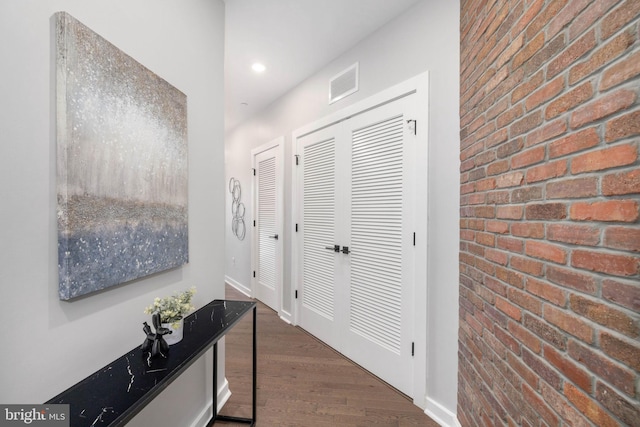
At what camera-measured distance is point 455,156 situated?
165 centimetres

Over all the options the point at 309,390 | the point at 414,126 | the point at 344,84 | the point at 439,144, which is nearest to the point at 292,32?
the point at 344,84

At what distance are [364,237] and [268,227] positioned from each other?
5.67ft

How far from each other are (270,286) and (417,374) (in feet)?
7.23

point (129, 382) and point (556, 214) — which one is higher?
point (556, 214)

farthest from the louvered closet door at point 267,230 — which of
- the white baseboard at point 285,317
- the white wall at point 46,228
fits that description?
the white wall at point 46,228

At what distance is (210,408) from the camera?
5.65ft

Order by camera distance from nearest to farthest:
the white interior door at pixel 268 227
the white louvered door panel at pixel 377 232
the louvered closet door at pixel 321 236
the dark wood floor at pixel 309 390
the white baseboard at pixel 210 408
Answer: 1. the white baseboard at pixel 210 408
2. the dark wood floor at pixel 309 390
3. the white louvered door panel at pixel 377 232
4. the louvered closet door at pixel 321 236
5. the white interior door at pixel 268 227

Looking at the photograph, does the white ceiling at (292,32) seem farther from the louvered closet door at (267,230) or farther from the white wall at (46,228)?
the louvered closet door at (267,230)

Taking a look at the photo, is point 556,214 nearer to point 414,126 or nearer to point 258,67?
point 414,126

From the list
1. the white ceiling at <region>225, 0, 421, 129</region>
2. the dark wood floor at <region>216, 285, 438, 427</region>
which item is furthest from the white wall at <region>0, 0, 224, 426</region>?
the white ceiling at <region>225, 0, 421, 129</region>

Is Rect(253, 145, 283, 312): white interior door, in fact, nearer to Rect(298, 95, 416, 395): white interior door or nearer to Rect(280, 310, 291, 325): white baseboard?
Rect(280, 310, 291, 325): white baseboard

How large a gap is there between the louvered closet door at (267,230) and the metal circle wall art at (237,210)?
63cm

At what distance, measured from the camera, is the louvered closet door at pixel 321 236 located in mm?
2525

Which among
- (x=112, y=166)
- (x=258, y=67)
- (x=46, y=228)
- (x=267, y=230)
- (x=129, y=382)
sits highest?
(x=258, y=67)
